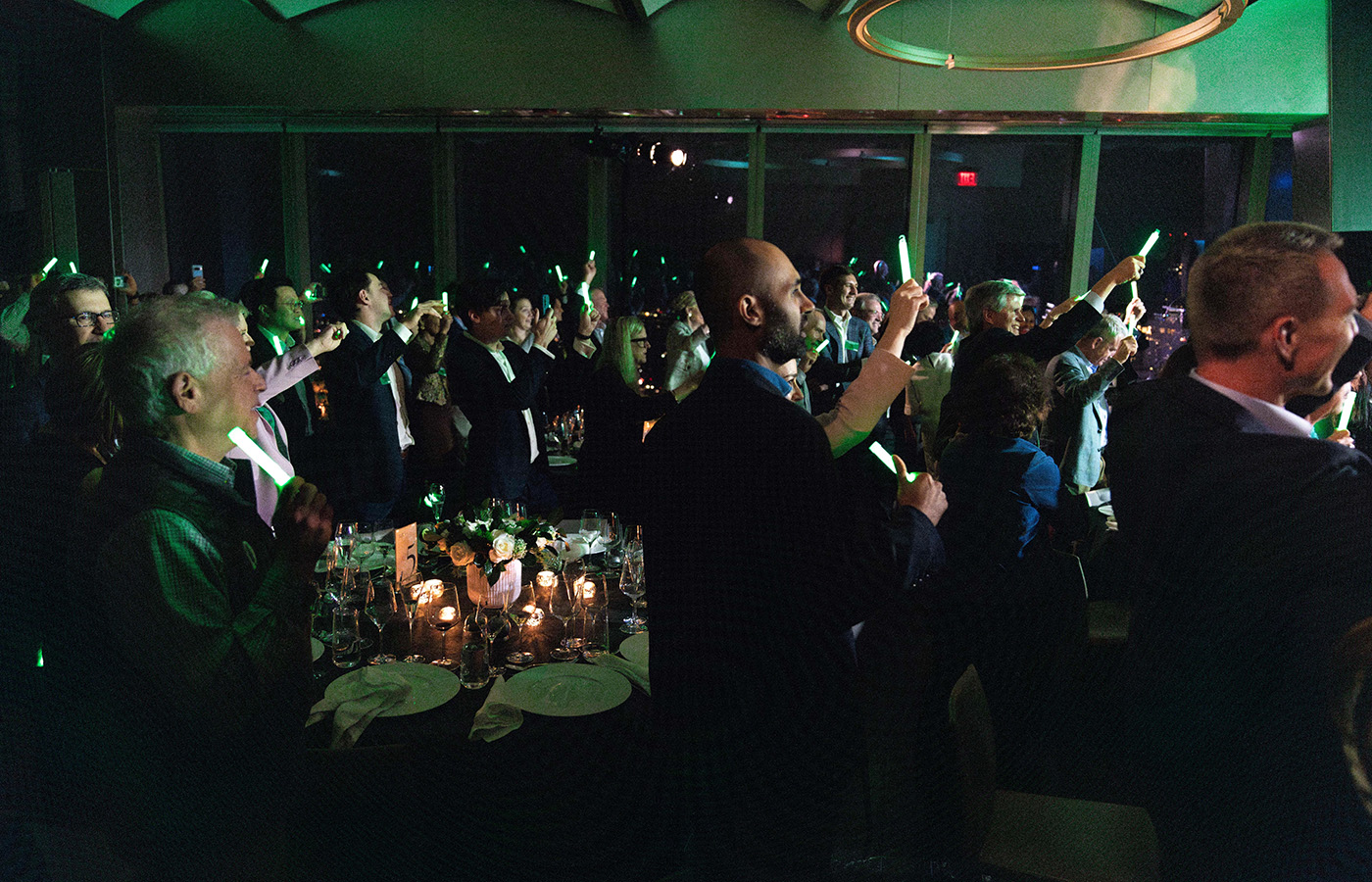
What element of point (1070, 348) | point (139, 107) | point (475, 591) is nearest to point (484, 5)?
point (139, 107)

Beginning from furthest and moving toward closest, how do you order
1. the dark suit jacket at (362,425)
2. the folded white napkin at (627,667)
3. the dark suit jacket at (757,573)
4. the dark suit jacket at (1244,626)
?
the dark suit jacket at (362,425)
the folded white napkin at (627,667)
the dark suit jacket at (757,573)
the dark suit jacket at (1244,626)

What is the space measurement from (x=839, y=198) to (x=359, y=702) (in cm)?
620

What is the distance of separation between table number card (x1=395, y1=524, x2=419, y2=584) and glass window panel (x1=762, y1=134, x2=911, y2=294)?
17.2ft

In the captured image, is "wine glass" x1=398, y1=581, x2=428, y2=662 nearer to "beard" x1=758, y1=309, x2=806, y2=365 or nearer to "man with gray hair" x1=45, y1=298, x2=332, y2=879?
"man with gray hair" x1=45, y1=298, x2=332, y2=879

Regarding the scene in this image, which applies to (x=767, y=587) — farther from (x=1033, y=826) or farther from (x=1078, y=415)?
(x=1078, y=415)

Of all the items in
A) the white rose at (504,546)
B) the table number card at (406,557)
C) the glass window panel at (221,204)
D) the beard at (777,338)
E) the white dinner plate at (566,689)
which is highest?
the glass window panel at (221,204)

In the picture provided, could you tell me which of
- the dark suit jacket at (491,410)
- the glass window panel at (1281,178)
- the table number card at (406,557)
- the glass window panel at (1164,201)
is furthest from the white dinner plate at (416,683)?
the glass window panel at (1281,178)

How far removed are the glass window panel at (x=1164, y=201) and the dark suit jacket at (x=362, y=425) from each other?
5.87 metres

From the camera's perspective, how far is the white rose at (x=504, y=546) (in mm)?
2006

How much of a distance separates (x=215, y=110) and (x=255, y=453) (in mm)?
6725

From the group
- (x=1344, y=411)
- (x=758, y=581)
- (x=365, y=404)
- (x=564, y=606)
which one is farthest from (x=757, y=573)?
(x=365, y=404)

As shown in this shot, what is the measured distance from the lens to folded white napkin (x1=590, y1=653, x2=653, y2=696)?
5.74 feet

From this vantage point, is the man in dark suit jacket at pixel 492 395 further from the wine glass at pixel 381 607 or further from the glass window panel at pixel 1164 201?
the glass window panel at pixel 1164 201

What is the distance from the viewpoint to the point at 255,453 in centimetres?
132
